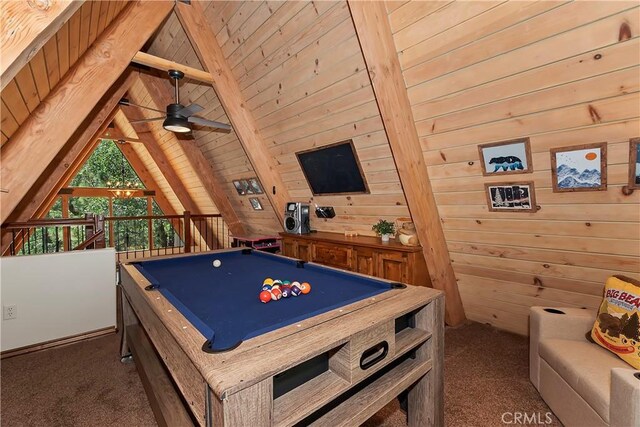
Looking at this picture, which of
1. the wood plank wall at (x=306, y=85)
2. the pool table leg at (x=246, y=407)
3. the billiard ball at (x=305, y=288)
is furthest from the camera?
the wood plank wall at (x=306, y=85)

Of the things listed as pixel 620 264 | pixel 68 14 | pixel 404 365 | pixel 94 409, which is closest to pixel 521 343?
pixel 620 264

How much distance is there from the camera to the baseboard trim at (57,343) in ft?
7.94

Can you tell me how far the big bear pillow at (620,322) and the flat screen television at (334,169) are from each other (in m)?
1.92

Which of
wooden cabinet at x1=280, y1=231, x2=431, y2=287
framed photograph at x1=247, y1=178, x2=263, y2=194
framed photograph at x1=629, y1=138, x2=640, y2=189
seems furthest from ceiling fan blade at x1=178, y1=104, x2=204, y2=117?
framed photograph at x1=629, y1=138, x2=640, y2=189

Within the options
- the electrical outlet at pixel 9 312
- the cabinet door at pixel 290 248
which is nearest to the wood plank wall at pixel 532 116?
the cabinet door at pixel 290 248

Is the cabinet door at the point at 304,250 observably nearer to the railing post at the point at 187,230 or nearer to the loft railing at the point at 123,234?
the loft railing at the point at 123,234

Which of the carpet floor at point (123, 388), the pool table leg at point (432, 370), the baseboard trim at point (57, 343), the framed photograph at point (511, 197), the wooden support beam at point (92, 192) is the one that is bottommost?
the carpet floor at point (123, 388)

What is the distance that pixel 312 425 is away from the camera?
41.2 inches

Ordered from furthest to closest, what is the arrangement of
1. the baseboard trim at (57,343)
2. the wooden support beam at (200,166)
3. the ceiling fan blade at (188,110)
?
the wooden support beam at (200,166), the ceiling fan blade at (188,110), the baseboard trim at (57,343)

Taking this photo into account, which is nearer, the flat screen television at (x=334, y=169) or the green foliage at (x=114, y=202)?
the flat screen television at (x=334, y=169)

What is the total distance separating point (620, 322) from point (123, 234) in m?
8.97

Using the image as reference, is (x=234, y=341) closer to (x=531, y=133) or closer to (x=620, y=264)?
(x=531, y=133)

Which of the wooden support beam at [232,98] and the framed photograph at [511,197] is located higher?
the wooden support beam at [232,98]

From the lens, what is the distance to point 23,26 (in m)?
0.99
